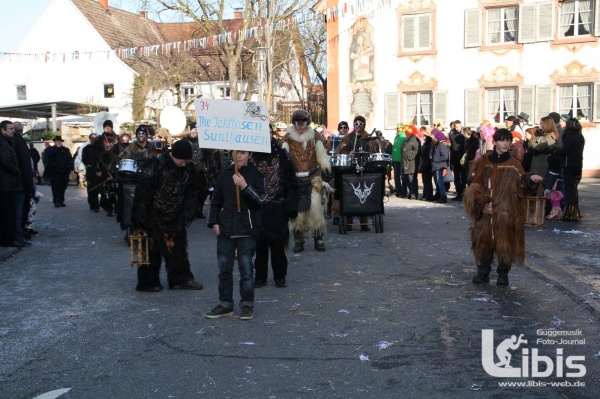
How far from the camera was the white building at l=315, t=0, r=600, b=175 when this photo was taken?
2852cm

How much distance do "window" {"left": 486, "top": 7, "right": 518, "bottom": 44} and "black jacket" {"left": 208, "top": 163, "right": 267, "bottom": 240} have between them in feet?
79.2

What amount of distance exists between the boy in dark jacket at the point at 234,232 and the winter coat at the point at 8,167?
5595mm

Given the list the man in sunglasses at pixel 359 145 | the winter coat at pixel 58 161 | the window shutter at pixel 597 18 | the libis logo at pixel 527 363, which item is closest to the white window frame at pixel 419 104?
the window shutter at pixel 597 18

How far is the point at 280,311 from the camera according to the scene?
24.5 feet

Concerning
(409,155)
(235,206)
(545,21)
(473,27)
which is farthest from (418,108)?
(235,206)

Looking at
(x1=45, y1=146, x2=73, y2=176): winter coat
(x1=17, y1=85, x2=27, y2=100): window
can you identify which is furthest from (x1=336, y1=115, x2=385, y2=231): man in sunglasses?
(x1=17, y1=85, x2=27, y2=100): window

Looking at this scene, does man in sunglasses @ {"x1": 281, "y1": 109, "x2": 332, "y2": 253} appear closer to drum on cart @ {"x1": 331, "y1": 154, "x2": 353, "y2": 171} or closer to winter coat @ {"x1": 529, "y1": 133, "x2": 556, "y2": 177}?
drum on cart @ {"x1": 331, "y1": 154, "x2": 353, "y2": 171}

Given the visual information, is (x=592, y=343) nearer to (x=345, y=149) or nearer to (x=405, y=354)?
(x=405, y=354)

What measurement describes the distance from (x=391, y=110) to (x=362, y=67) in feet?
6.81

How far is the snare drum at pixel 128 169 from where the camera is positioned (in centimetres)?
1202

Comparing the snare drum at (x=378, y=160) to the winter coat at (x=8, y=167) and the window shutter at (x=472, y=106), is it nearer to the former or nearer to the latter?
the winter coat at (x=8, y=167)

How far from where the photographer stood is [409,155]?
19.7 meters

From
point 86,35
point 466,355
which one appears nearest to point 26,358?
point 466,355

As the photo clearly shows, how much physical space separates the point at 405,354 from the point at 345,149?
7328 millimetres
